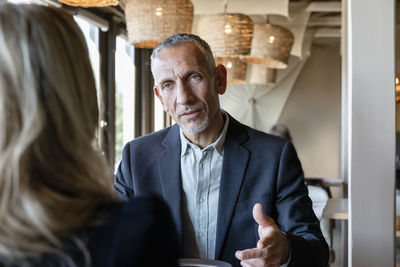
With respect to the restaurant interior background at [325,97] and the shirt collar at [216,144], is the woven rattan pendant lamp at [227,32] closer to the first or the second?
the restaurant interior background at [325,97]

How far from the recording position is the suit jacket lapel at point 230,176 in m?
1.79

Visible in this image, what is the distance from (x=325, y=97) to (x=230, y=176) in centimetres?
1057

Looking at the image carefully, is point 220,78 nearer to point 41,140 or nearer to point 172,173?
point 172,173

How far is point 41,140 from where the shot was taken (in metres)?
0.83

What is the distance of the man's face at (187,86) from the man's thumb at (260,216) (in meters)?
0.49

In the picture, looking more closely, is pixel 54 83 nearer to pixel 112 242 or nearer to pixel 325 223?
pixel 112 242

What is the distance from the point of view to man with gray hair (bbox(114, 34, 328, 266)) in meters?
1.80

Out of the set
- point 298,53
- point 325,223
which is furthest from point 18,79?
point 298,53

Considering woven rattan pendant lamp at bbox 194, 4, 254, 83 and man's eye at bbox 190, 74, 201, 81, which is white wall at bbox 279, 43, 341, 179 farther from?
man's eye at bbox 190, 74, 201, 81

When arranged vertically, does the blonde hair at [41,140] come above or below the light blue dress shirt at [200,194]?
above

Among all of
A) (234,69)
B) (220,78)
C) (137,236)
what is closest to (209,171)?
(220,78)

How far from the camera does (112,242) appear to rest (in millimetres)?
797

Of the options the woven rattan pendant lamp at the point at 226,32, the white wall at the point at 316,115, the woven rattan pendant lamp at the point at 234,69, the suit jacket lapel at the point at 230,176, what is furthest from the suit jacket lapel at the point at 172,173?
the white wall at the point at 316,115

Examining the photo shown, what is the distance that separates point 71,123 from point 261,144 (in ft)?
3.75
